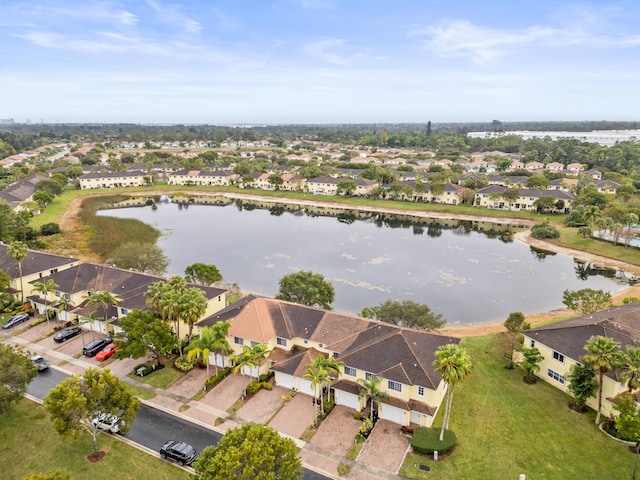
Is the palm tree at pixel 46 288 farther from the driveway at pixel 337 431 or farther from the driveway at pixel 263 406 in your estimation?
the driveway at pixel 337 431

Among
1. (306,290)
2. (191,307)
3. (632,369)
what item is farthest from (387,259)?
(632,369)

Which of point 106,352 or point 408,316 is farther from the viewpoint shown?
point 408,316

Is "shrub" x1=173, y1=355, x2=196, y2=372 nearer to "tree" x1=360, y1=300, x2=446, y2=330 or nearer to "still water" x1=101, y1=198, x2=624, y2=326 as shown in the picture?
"tree" x1=360, y1=300, x2=446, y2=330

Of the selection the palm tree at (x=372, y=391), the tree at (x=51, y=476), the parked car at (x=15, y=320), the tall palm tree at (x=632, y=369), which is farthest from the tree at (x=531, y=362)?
the parked car at (x=15, y=320)

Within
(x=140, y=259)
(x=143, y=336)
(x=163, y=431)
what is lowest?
(x=163, y=431)

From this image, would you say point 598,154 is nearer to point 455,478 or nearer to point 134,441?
point 455,478

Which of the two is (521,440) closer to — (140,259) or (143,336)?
(143,336)
